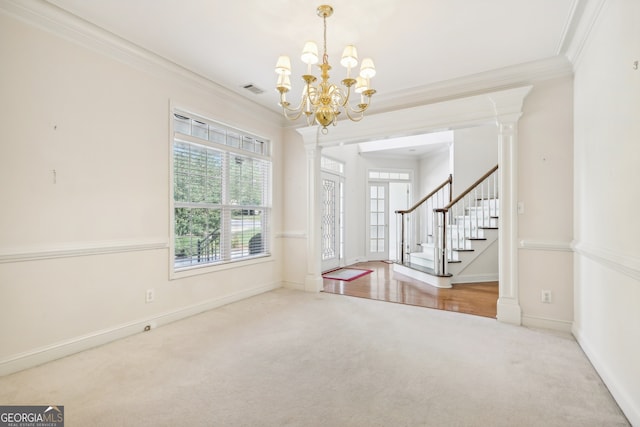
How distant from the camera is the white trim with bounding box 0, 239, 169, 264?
231 cm

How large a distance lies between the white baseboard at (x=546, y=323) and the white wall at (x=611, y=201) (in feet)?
0.93

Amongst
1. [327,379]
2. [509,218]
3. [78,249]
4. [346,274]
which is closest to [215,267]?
[78,249]

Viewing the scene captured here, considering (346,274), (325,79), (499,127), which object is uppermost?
(325,79)

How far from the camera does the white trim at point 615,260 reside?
1.72 meters

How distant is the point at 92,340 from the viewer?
2.73m

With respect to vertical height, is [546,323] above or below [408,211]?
below

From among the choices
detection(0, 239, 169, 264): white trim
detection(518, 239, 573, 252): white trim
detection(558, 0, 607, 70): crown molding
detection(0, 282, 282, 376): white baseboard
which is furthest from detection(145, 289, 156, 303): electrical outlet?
detection(558, 0, 607, 70): crown molding

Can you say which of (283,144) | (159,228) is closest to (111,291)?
(159,228)

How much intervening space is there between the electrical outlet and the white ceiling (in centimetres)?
242

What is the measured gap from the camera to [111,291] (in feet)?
9.48

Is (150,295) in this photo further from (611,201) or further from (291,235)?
(611,201)

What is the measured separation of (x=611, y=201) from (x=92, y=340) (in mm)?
4171

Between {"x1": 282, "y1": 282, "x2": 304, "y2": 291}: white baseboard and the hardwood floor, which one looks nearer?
the hardwood floor

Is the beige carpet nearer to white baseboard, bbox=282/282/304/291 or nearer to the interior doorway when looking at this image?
white baseboard, bbox=282/282/304/291
